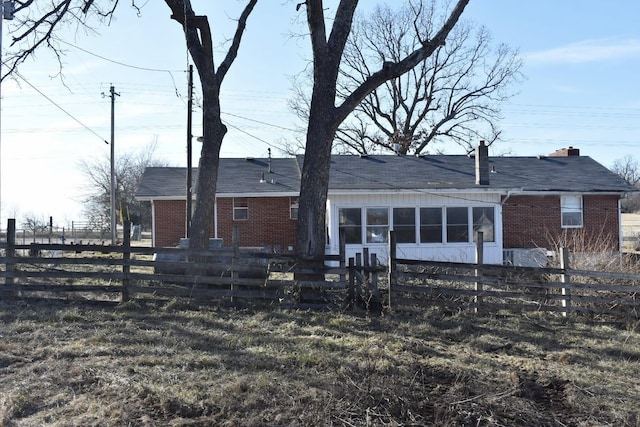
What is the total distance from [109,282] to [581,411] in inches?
388

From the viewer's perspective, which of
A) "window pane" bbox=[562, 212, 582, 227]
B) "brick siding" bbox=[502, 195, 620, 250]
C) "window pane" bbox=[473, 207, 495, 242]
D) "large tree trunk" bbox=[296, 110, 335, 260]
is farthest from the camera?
"window pane" bbox=[562, 212, 582, 227]

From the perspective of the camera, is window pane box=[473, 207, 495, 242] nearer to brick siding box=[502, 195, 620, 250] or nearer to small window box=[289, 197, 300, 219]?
brick siding box=[502, 195, 620, 250]

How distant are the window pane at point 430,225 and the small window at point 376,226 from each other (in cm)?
132

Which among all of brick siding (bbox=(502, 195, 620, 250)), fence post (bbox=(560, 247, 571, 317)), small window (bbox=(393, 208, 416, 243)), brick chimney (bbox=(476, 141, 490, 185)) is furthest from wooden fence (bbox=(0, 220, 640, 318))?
brick siding (bbox=(502, 195, 620, 250))

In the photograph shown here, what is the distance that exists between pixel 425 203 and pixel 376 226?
1.97m

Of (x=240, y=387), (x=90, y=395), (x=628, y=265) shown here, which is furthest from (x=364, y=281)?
(x=628, y=265)

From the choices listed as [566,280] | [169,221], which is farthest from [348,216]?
[566,280]

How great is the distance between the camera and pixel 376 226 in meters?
19.5

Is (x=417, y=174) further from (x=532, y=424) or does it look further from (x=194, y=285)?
(x=532, y=424)

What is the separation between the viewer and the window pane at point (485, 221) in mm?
19984

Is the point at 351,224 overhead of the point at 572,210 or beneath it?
beneath

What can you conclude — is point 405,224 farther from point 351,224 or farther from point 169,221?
point 169,221

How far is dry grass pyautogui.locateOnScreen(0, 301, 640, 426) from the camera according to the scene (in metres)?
5.18

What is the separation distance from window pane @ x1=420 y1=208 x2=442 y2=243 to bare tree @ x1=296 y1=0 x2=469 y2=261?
8.96 metres
